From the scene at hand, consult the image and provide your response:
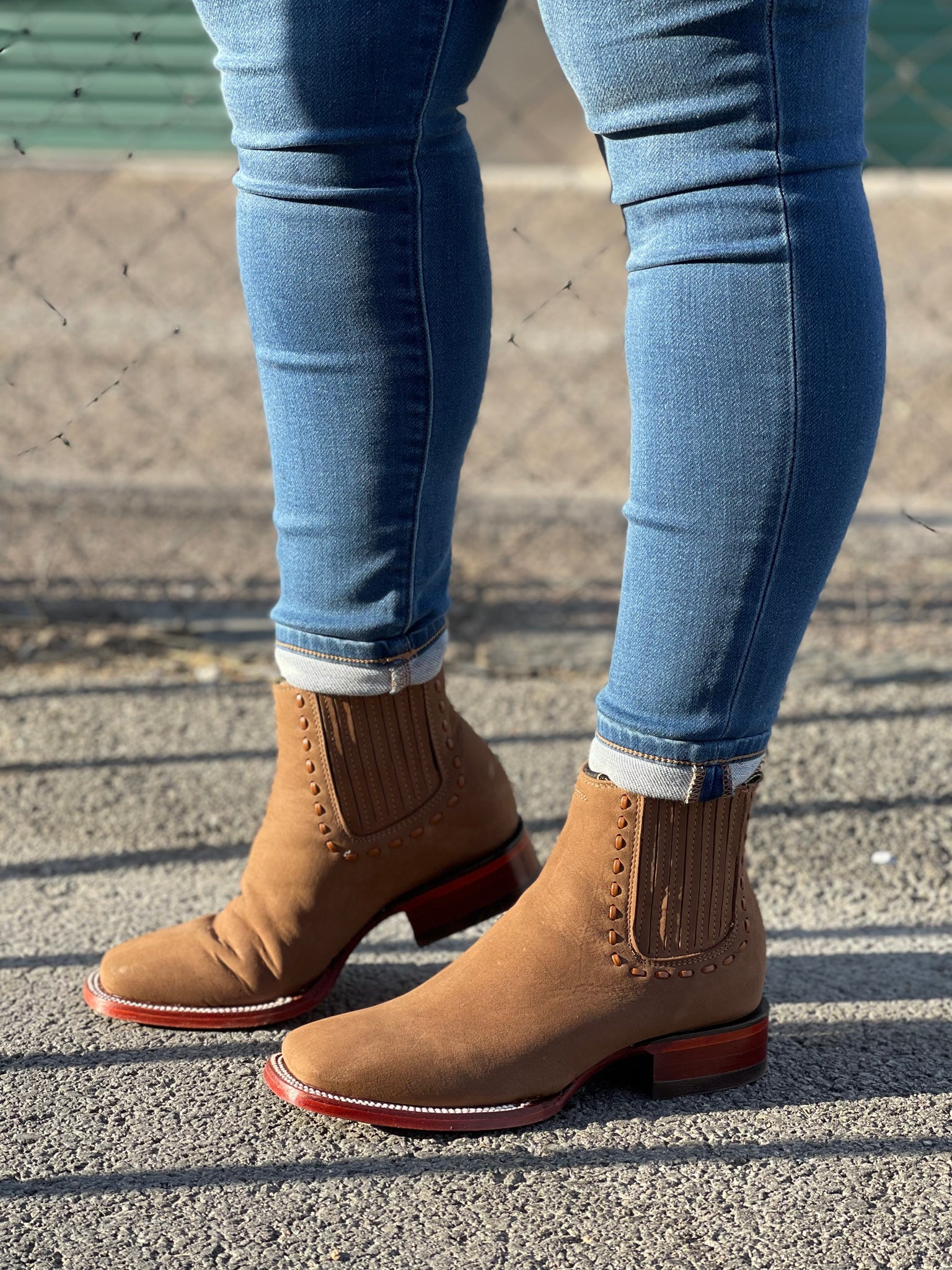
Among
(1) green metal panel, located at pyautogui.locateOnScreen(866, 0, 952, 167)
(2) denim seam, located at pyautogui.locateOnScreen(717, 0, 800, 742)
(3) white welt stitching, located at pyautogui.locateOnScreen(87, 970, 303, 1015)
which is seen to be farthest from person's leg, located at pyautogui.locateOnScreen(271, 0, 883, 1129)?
(1) green metal panel, located at pyautogui.locateOnScreen(866, 0, 952, 167)

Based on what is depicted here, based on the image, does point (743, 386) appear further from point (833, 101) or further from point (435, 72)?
point (435, 72)

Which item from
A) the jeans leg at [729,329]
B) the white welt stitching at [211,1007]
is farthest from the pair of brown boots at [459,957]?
the jeans leg at [729,329]

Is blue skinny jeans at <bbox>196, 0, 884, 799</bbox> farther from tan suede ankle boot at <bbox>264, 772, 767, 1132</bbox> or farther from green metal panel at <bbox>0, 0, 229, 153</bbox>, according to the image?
green metal panel at <bbox>0, 0, 229, 153</bbox>

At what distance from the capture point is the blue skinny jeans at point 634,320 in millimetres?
886

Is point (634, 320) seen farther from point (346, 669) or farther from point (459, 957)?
point (459, 957)

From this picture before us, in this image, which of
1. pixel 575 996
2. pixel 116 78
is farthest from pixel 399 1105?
pixel 116 78

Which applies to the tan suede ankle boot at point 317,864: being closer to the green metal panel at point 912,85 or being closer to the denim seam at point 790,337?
the denim seam at point 790,337

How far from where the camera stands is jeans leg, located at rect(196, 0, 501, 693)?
39.9 inches

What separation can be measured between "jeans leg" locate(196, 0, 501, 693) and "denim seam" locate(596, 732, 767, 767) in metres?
0.25

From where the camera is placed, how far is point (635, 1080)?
44.4 inches

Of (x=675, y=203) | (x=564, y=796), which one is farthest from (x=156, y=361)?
(x=675, y=203)

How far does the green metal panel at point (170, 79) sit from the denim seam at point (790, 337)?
5.92m

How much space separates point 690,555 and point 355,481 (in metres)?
0.33

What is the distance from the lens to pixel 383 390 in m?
1.11
